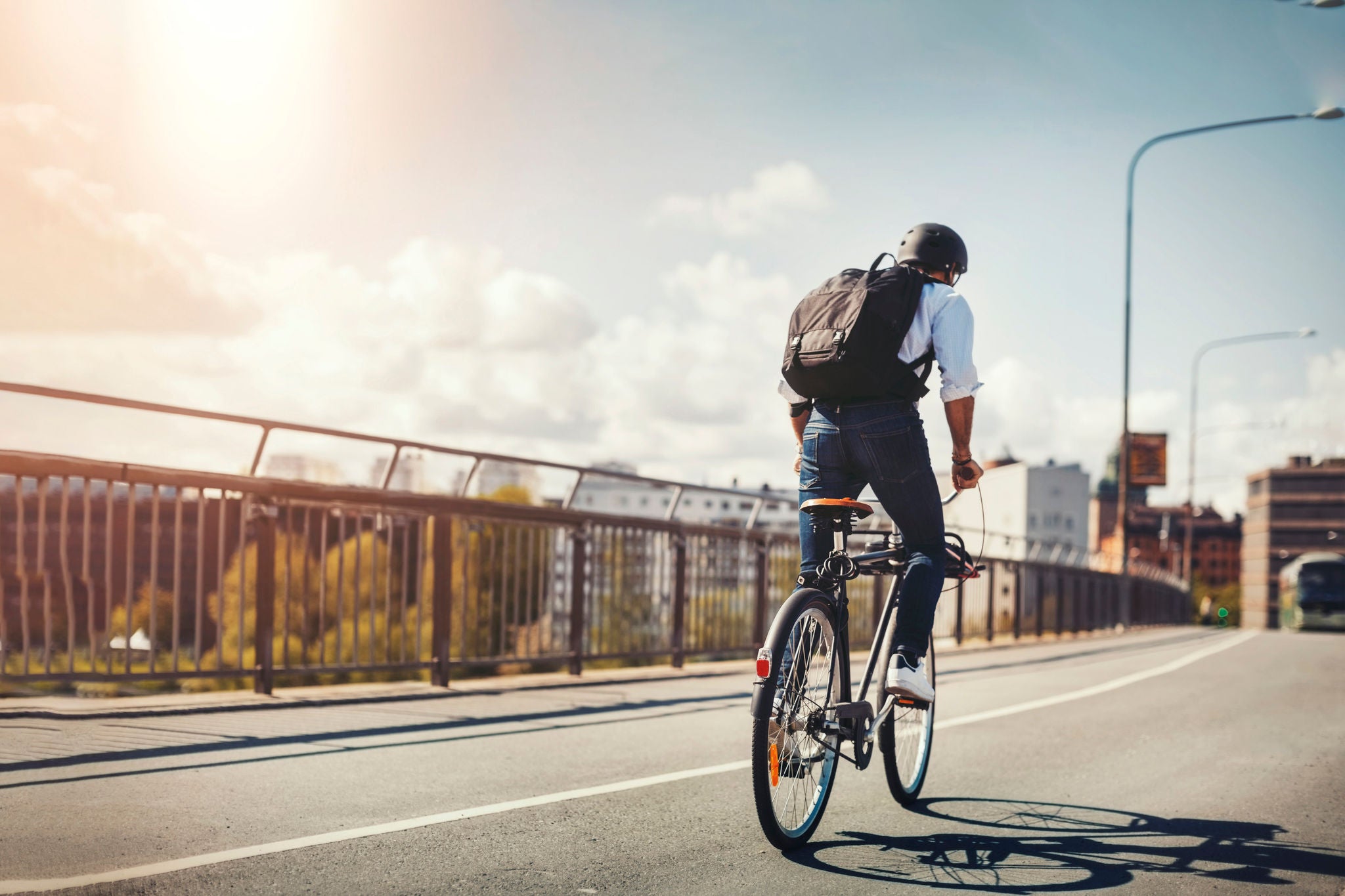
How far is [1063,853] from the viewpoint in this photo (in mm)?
4543

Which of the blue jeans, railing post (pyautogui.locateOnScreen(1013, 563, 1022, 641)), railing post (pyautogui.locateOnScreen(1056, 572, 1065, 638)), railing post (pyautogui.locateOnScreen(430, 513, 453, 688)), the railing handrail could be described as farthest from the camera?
railing post (pyautogui.locateOnScreen(1056, 572, 1065, 638))

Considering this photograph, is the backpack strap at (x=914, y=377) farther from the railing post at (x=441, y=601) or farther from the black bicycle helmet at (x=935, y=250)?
the railing post at (x=441, y=601)

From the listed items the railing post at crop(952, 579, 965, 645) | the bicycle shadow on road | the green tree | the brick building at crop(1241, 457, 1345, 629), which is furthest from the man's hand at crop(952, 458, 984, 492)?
the brick building at crop(1241, 457, 1345, 629)

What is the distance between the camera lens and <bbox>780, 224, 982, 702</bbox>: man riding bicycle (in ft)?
14.7

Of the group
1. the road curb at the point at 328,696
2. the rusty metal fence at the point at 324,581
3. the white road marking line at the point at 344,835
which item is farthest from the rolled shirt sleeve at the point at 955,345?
the rusty metal fence at the point at 324,581

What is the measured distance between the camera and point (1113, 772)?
6.33 meters

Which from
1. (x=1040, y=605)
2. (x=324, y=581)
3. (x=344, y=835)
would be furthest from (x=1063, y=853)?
(x=1040, y=605)

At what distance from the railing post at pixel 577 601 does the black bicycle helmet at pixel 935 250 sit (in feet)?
21.4

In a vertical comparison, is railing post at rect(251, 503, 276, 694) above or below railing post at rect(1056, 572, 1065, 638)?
above

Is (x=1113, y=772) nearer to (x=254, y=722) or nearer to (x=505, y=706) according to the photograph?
(x=505, y=706)

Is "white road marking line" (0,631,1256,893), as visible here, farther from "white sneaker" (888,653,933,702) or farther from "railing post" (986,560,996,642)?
"railing post" (986,560,996,642)

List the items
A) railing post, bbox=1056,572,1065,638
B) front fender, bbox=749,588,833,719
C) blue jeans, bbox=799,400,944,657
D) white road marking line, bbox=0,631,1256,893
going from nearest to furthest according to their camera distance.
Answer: white road marking line, bbox=0,631,1256,893, front fender, bbox=749,588,833,719, blue jeans, bbox=799,400,944,657, railing post, bbox=1056,572,1065,638

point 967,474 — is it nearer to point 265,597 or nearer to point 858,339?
point 858,339

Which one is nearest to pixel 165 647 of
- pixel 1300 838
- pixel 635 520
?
pixel 635 520
